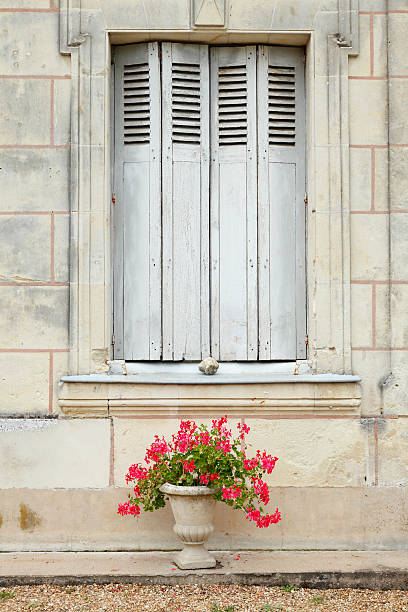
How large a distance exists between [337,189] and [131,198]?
1.57m

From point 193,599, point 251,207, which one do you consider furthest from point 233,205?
point 193,599

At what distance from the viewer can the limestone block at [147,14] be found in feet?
20.9

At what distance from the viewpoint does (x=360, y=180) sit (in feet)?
21.0

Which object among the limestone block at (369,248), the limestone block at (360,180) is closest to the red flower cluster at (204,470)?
the limestone block at (369,248)

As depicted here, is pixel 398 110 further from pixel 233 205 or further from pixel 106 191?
pixel 106 191

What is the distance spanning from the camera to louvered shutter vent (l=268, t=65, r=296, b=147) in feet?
21.7

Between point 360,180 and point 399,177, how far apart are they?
0.29m

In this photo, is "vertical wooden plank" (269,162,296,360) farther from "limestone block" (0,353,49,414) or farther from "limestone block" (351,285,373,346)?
"limestone block" (0,353,49,414)

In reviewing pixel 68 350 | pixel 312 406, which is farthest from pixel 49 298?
pixel 312 406

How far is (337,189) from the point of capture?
6.34 meters

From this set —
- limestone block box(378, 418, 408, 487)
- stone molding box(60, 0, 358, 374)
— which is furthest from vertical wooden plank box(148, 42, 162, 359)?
limestone block box(378, 418, 408, 487)

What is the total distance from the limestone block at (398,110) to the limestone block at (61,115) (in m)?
2.41

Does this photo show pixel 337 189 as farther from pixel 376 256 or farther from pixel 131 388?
pixel 131 388

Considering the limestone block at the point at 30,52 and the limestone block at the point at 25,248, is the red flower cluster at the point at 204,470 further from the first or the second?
the limestone block at the point at 30,52
